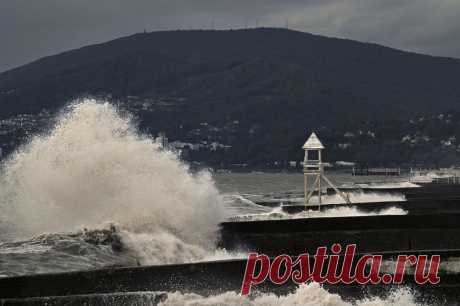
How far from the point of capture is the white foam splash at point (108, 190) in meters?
23.9

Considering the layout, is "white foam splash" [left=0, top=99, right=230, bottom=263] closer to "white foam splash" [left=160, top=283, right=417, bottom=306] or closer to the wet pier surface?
the wet pier surface

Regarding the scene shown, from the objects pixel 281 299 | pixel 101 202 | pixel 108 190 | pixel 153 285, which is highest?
pixel 108 190

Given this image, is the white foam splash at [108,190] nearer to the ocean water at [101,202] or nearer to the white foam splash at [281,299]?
the ocean water at [101,202]

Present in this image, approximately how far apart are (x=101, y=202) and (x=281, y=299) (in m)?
11.3

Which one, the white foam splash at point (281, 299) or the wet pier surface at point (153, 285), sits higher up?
the wet pier surface at point (153, 285)

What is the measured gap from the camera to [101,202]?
24953 mm

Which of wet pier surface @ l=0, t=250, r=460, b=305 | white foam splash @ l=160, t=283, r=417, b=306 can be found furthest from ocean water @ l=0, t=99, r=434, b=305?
white foam splash @ l=160, t=283, r=417, b=306

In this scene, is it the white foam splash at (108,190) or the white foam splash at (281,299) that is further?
the white foam splash at (108,190)

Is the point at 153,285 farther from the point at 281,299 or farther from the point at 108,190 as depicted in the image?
the point at 108,190

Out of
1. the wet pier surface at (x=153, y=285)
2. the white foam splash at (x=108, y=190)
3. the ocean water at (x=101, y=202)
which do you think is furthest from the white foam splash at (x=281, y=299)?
the white foam splash at (x=108, y=190)

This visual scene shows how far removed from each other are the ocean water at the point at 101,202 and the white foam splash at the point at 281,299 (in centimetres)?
483

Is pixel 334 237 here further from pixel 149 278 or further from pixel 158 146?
pixel 149 278

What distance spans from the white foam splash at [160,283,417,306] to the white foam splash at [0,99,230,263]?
24.5 feet

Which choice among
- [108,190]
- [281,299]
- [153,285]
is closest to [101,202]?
[108,190]
